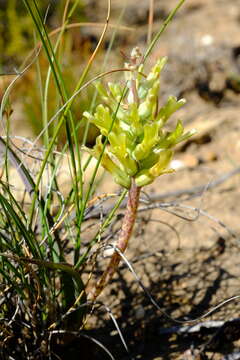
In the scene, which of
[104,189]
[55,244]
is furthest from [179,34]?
[55,244]

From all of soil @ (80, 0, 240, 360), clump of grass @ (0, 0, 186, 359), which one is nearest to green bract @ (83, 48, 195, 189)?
clump of grass @ (0, 0, 186, 359)

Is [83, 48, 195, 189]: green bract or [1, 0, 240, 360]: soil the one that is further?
[1, 0, 240, 360]: soil

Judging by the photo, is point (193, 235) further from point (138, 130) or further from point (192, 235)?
point (138, 130)

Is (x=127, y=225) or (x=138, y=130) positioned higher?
(x=138, y=130)

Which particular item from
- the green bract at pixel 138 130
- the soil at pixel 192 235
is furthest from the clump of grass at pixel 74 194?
the soil at pixel 192 235

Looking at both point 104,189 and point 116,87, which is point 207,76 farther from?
point 116,87

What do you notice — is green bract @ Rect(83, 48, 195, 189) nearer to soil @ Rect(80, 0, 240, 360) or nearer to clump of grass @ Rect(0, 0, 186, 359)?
clump of grass @ Rect(0, 0, 186, 359)

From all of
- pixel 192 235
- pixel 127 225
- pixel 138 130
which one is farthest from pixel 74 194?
pixel 192 235
